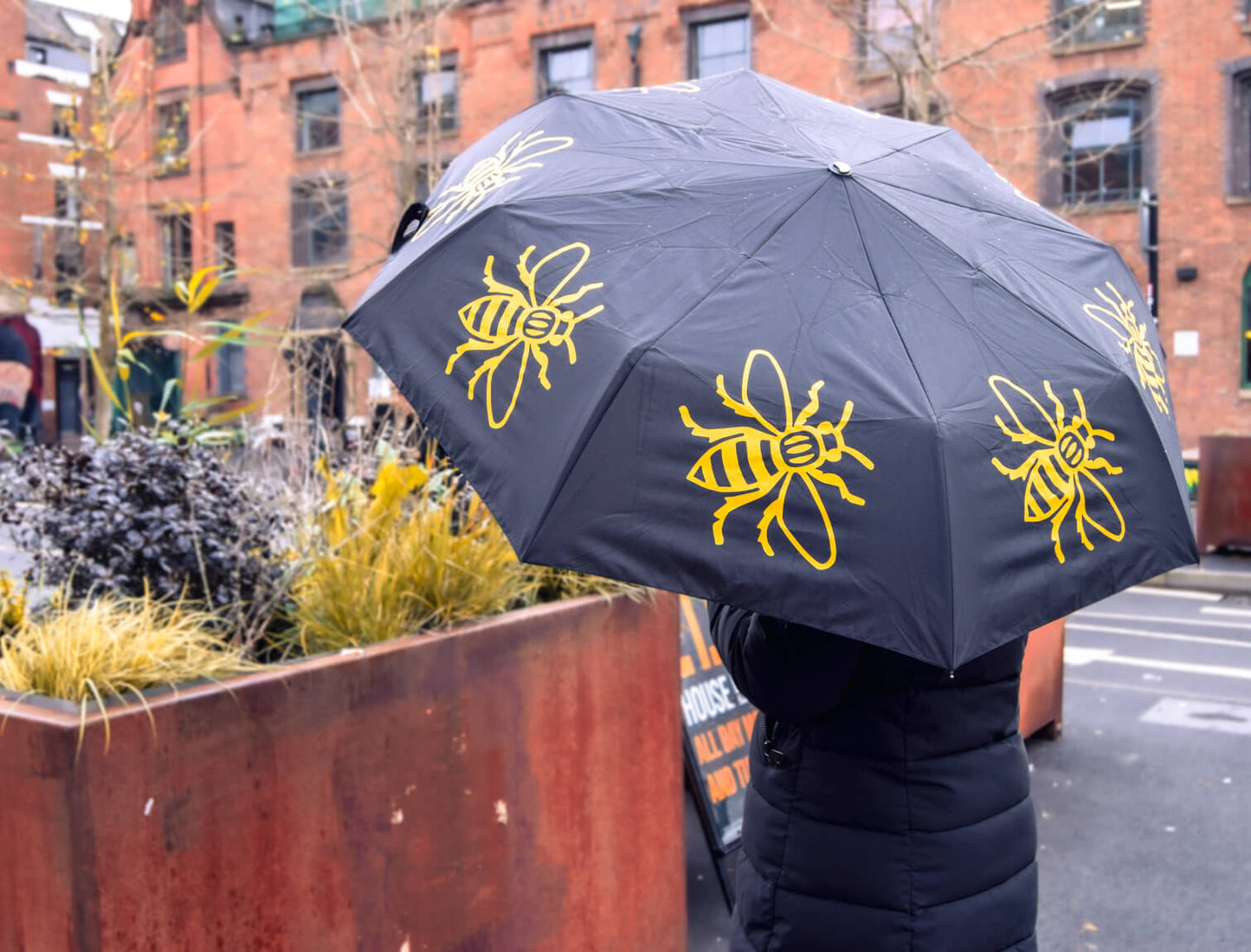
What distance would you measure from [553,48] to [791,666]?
2902cm

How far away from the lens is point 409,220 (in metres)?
2.62

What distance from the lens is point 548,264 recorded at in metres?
1.98

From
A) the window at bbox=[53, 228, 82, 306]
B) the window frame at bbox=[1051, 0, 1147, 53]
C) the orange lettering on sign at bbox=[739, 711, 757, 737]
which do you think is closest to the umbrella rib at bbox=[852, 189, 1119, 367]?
the orange lettering on sign at bbox=[739, 711, 757, 737]

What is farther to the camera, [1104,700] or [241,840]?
[1104,700]

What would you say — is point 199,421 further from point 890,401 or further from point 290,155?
point 290,155

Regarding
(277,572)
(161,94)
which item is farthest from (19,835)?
(161,94)

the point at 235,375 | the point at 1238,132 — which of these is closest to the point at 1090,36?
the point at 1238,132

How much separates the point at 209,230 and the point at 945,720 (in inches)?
1399

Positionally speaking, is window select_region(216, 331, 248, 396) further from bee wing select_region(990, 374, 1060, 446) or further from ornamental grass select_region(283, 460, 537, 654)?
bee wing select_region(990, 374, 1060, 446)

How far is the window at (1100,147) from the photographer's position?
23.1 meters

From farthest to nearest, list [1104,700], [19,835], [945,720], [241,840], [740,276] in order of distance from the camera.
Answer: [1104,700], [241,840], [19,835], [945,720], [740,276]

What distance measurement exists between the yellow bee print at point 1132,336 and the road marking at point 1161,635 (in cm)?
769

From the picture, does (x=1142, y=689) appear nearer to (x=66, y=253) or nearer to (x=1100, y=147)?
(x=1100, y=147)

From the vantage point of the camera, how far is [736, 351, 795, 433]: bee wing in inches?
69.6
